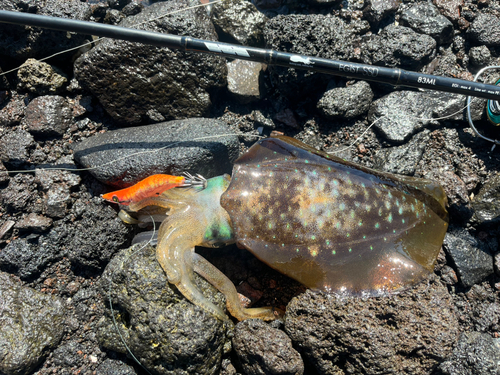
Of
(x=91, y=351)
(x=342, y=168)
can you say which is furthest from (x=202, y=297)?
(x=342, y=168)

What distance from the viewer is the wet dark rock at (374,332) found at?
318cm

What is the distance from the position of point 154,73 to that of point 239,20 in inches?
57.4

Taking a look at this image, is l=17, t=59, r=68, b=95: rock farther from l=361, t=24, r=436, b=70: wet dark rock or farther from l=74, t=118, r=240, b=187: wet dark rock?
l=361, t=24, r=436, b=70: wet dark rock

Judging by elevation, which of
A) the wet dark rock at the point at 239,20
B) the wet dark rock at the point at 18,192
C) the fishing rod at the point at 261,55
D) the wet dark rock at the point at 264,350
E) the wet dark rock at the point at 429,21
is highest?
the wet dark rock at the point at 429,21

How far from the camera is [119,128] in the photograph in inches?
174

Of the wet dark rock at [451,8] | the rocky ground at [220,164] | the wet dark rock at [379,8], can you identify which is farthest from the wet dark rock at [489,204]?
the wet dark rock at [379,8]

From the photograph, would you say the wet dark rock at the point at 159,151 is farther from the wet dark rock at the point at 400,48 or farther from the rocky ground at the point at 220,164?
the wet dark rock at the point at 400,48

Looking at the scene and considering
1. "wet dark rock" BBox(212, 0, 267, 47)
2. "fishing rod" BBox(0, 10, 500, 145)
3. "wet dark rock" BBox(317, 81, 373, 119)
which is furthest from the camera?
"wet dark rock" BBox(212, 0, 267, 47)

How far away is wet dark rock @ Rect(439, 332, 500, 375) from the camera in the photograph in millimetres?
3459

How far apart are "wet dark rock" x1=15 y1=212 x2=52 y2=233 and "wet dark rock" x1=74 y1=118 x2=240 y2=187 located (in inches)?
31.5

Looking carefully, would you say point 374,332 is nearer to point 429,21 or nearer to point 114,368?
point 114,368

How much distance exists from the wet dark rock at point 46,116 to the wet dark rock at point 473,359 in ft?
17.0

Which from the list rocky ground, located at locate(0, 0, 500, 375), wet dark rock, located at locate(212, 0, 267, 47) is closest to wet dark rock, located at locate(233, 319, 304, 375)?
rocky ground, located at locate(0, 0, 500, 375)

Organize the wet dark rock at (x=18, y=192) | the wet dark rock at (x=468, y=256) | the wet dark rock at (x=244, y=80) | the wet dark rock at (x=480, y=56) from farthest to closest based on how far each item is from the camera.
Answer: the wet dark rock at (x=244, y=80) → the wet dark rock at (x=480, y=56) → the wet dark rock at (x=18, y=192) → the wet dark rock at (x=468, y=256)
